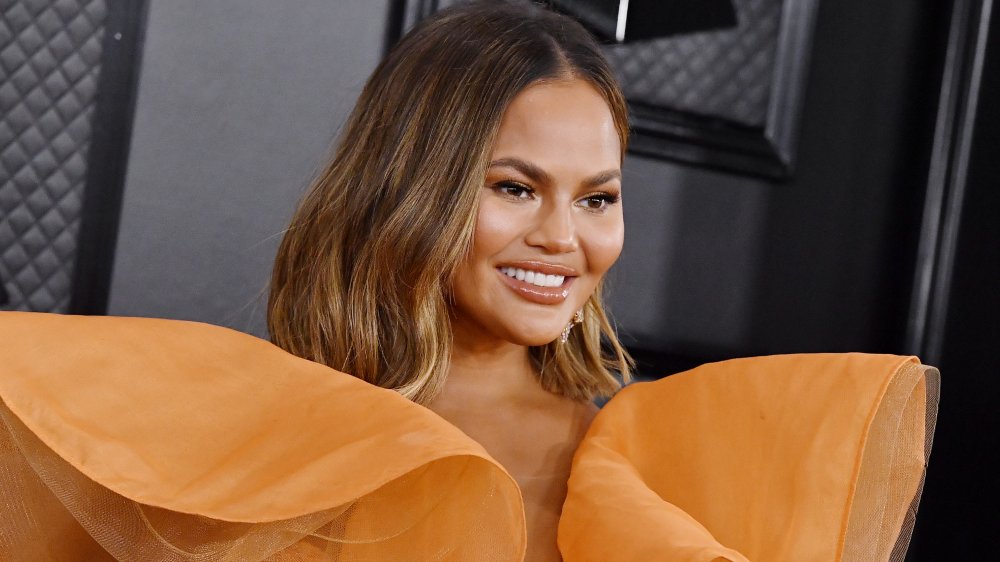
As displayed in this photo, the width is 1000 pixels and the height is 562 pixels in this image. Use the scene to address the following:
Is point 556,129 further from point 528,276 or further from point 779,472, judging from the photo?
point 779,472

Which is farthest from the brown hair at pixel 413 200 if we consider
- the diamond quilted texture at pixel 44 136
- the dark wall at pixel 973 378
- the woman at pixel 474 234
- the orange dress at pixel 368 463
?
the dark wall at pixel 973 378

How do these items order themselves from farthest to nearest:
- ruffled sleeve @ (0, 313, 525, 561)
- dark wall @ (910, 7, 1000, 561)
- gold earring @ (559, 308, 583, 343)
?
dark wall @ (910, 7, 1000, 561)
gold earring @ (559, 308, 583, 343)
ruffled sleeve @ (0, 313, 525, 561)

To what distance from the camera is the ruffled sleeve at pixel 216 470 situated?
0.77 metres

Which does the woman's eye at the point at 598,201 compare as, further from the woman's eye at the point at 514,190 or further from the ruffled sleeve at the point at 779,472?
the ruffled sleeve at the point at 779,472

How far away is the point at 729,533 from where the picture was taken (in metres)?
0.90

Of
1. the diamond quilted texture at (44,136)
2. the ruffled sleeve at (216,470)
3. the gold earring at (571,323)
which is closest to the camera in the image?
the ruffled sleeve at (216,470)

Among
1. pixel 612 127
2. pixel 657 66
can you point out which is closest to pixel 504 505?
pixel 612 127

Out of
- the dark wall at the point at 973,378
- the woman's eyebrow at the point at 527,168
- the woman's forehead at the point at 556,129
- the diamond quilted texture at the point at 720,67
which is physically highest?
the diamond quilted texture at the point at 720,67

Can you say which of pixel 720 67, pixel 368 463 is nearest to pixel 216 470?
pixel 368 463

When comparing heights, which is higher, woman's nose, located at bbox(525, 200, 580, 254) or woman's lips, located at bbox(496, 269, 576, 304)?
woman's nose, located at bbox(525, 200, 580, 254)

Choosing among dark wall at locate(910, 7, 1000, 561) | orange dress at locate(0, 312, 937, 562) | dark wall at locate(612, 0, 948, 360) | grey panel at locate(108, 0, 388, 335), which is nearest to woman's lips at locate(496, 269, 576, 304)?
orange dress at locate(0, 312, 937, 562)

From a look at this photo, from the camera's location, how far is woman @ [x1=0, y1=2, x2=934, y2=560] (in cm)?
79

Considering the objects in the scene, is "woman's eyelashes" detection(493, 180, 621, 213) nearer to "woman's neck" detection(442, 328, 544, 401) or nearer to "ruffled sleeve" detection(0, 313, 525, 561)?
"woman's neck" detection(442, 328, 544, 401)

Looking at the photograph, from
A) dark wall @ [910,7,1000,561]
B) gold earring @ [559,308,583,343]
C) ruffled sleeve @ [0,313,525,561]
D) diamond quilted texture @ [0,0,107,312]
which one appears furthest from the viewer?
dark wall @ [910,7,1000,561]
